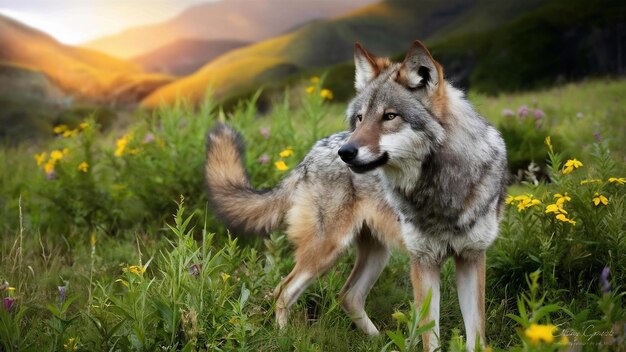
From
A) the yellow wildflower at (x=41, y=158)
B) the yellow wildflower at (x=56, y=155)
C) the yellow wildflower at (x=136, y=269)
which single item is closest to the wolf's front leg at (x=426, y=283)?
the yellow wildflower at (x=136, y=269)

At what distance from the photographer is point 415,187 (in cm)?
344

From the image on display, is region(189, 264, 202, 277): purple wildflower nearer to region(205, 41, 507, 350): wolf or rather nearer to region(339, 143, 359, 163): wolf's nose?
region(205, 41, 507, 350): wolf

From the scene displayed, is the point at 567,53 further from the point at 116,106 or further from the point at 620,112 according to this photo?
the point at 116,106

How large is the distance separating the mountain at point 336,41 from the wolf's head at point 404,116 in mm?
3719

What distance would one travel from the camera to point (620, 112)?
899cm

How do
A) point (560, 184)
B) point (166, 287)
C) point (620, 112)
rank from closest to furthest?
point (166, 287) < point (560, 184) < point (620, 112)

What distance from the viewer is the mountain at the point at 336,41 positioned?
9883 mm

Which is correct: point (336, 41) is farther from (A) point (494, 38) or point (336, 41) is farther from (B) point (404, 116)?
(B) point (404, 116)

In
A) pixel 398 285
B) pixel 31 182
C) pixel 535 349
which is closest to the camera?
pixel 535 349

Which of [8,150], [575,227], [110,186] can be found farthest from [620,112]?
[8,150]

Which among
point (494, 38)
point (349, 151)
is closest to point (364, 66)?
point (349, 151)

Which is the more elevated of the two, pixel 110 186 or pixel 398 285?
pixel 110 186

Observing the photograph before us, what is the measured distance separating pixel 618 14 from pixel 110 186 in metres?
14.4

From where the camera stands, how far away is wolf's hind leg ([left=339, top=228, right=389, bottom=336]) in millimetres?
4270
